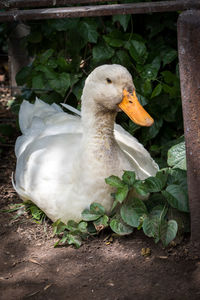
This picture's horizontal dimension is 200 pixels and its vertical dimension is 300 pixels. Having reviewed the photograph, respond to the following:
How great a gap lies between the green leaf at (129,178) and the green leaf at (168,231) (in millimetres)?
346

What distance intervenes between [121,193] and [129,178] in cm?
12

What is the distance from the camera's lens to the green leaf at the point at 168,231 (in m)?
2.71

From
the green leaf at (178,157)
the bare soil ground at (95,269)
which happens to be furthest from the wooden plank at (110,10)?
the bare soil ground at (95,269)

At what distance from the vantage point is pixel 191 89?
2475 mm

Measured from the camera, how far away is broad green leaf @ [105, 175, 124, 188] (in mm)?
2881

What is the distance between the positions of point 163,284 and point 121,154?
94cm

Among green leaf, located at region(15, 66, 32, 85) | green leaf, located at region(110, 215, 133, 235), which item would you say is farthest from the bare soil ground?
green leaf, located at region(15, 66, 32, 85)

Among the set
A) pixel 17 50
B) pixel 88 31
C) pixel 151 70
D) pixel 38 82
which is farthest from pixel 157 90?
pixel 17 50

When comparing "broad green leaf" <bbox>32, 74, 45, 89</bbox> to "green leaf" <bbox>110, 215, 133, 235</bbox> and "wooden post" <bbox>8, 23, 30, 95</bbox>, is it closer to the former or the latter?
"wooden post" <bbox>8, 23, 30, 95</bbox>

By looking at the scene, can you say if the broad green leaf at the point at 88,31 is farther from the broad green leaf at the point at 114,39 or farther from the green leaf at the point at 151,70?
the green leaf at the point at 151,70

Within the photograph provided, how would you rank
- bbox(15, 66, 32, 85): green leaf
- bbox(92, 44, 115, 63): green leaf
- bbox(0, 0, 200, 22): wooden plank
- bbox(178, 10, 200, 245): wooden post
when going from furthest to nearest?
1. bbox(15, 66, 32, 85): green leaf
2. bbox(92, 44, 115, 63): green leaf
3. bbox(0, 0, 200, 22): wooden plank
4. bbox(178, 10, 200, 245): wooden post

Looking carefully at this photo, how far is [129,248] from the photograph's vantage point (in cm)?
293

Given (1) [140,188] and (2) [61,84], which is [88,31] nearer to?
(2) [61,84]

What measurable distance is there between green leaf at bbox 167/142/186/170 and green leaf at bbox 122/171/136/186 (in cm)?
28
